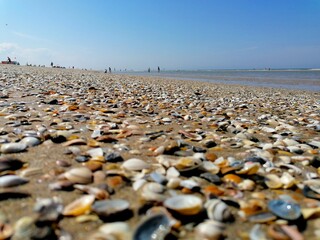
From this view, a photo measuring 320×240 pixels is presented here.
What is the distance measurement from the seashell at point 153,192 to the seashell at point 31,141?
1289mm

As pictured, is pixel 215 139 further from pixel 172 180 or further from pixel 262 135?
pixel 172 180

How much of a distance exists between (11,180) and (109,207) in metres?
0.70

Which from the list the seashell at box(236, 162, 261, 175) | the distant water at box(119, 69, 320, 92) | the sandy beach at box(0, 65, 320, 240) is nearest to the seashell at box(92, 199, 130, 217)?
the sandy beach at box(0, 65, 320, 240)

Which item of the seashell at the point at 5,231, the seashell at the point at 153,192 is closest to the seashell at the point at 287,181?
the seashell at the point at 153,192

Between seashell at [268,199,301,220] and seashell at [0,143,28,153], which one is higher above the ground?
seashell at [0,143,28,153]

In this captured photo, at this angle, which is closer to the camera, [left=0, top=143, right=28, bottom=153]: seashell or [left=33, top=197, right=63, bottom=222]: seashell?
[left=33, top=197, right=63, bottom=222]: seashell

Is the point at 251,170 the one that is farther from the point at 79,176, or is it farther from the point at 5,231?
the point at 5,231

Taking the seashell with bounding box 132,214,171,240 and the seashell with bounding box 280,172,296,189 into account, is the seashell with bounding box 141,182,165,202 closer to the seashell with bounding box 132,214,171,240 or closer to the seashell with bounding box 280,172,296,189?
the seashell with bounding box 132,214,171,240

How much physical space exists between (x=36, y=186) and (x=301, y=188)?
69.9 inches

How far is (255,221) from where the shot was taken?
1.37 m

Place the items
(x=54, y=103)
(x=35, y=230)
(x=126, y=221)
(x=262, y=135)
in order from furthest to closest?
1. (x=54, y=103)
2. (x=262, y=135)
3. (x=126, y=221)
4. (x=35, y=230)

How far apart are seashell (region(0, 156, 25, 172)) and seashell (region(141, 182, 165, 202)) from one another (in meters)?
0.98

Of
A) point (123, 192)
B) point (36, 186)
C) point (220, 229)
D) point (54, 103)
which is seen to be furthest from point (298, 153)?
point (54, 103)

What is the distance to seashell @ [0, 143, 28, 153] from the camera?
2.15 m
